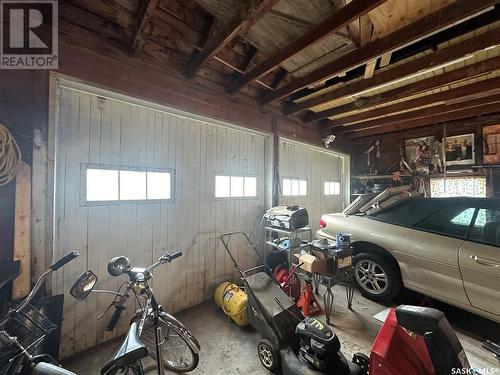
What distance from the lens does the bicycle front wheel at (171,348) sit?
5.37ft

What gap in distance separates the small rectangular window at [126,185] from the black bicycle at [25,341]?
2.41 ft

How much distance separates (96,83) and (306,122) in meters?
3.28

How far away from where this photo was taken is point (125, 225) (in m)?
2.12

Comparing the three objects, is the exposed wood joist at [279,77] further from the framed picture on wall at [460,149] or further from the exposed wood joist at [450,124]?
the framed picture on wall at [460,149]

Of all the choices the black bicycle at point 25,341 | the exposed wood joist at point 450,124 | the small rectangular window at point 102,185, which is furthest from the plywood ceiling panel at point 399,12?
the exposed wood joist at point 450,124

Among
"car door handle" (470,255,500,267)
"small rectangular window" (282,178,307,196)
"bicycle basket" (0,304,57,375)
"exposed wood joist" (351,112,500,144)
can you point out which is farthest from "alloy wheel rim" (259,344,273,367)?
"exposed wood joist" (351,112,500,144)

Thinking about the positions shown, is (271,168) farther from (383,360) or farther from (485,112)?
(485,112)

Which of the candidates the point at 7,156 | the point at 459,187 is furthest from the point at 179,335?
the point at 459,187

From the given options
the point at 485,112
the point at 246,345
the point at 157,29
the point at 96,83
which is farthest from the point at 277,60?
the point at 485,112

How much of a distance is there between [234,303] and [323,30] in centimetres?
266

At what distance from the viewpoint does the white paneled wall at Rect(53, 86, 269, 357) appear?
1818 mm

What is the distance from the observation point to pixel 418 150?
4.54m

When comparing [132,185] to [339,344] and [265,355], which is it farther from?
[339,344]

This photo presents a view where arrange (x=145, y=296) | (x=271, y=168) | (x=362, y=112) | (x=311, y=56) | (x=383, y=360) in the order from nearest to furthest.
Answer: (x=383, y=360) → (x=145, y=296) → (x=311, y=56) → (x=271, y=168) → (x=362, y=112)
